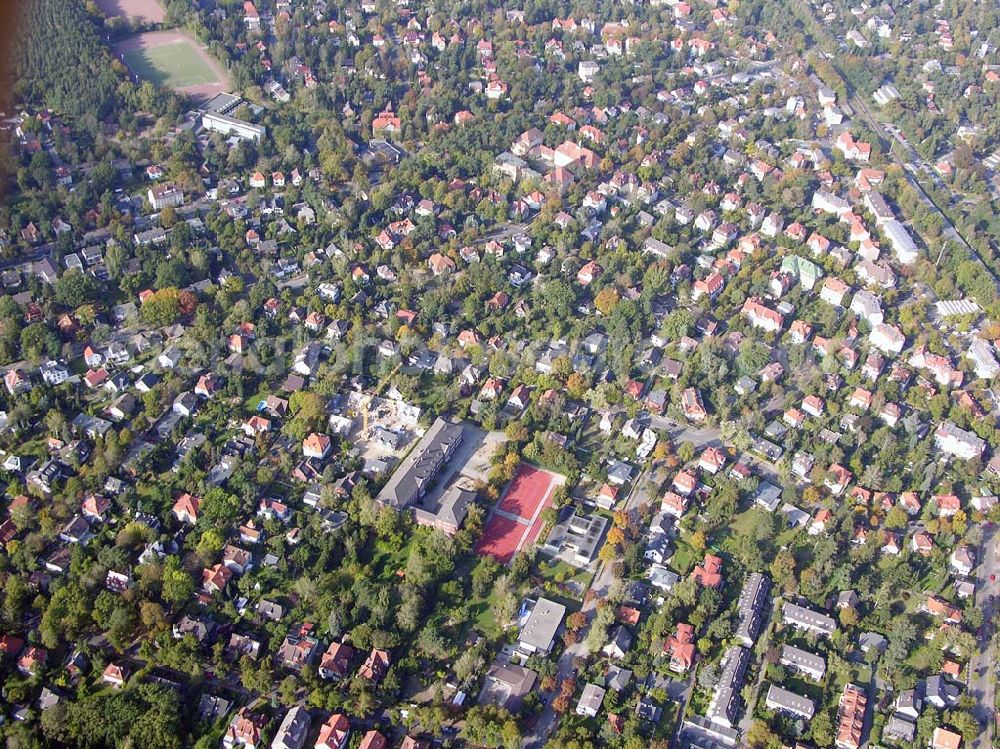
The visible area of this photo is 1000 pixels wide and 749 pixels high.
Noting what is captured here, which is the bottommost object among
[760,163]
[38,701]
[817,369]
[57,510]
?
[38,701]

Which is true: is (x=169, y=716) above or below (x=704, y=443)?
below

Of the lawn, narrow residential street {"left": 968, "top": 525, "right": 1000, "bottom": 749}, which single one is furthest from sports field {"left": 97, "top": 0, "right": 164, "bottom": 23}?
narrow residential street {"left": 968, "top": 525, "right": 1000, "bottom": 749}

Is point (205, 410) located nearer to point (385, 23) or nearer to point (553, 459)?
point (553, 459)

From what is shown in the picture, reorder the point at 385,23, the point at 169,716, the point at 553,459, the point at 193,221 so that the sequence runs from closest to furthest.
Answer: the point at 169,716 < the point at 553,459 < the point at 193,221 < the point at 385,23

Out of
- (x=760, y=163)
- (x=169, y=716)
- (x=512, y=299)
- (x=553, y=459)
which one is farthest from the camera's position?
(x=760, y=163)

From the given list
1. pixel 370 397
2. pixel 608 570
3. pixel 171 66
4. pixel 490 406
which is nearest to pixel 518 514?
pixel 608 570

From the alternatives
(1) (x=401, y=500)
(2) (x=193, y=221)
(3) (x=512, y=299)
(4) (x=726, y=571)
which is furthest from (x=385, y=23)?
(4) (x=726, y=571)

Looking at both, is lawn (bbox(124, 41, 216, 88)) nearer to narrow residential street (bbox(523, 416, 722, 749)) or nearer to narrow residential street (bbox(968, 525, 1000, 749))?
narrow residential street (bbox(523, 416, 722, 749))
